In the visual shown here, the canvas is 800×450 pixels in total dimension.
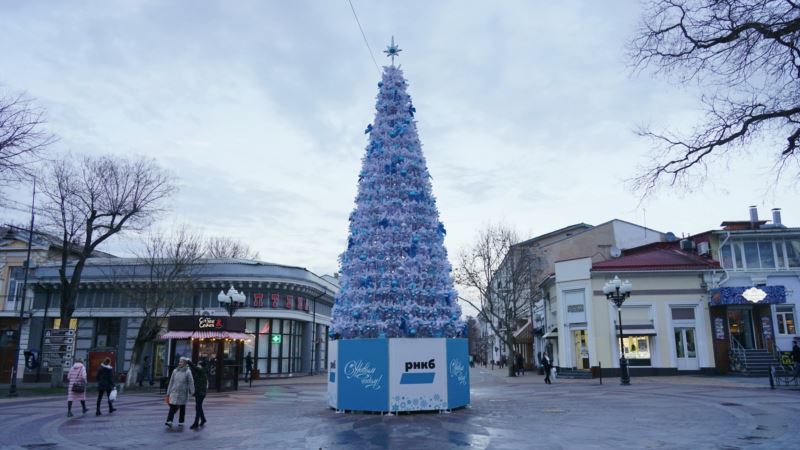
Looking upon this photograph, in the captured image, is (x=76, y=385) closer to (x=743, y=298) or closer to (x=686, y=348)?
(x=686, y=348)

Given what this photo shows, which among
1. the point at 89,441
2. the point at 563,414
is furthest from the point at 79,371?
the point at 563,414

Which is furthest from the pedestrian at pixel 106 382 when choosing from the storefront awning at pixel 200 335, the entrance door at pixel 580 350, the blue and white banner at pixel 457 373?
the entrance door at pixel 580 350

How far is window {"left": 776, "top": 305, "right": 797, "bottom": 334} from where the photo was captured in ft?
104

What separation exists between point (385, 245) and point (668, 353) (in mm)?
24229

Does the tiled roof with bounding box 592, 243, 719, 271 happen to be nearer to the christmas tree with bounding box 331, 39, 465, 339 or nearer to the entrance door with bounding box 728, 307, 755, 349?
the entrance door with bounding box 728, 307, 755, 349

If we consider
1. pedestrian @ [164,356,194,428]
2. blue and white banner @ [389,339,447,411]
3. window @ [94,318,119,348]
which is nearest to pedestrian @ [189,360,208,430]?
pedestrian @ [164,356,194,428]

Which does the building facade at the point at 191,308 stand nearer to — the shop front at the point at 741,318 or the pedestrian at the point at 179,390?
the pedestrian at the point at 179,390

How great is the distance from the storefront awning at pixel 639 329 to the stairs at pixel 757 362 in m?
4.95

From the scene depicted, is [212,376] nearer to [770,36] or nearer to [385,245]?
[385,245]

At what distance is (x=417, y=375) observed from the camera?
1445cm

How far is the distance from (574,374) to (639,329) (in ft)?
15.8

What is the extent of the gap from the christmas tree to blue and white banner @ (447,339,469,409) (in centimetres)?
36

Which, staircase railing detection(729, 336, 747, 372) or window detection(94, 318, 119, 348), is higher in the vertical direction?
window detection(94, 318, 119, 348)

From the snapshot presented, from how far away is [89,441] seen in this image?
11039mm
